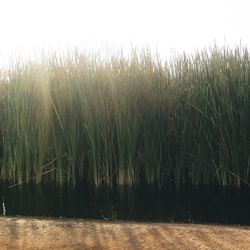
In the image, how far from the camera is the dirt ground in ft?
11.6

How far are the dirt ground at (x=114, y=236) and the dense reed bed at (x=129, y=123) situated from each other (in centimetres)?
157

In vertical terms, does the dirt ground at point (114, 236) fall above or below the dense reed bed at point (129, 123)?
below

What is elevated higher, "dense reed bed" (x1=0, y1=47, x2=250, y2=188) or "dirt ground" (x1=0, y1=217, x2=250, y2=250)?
"dense reed bed" (x1=0, y1=47, x2=250, y2=188)

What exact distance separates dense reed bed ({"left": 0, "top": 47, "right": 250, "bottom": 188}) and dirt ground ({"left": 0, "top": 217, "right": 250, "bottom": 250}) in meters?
1.57

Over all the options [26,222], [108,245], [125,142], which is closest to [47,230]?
[26,222]

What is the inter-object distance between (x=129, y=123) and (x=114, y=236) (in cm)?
197

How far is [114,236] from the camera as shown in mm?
3738

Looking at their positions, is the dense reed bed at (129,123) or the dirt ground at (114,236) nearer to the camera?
the dirt ground at (114,236)

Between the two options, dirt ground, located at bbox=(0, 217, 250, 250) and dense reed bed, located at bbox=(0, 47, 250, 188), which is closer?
dirt ground, located at bbox=(0, 217, 250, 250)

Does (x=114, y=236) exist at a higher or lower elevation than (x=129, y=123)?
lower

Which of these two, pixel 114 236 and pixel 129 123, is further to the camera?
pixel 129 123

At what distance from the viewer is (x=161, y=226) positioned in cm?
391

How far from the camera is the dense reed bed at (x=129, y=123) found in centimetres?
556

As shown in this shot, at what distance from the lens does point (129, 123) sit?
5504mm
